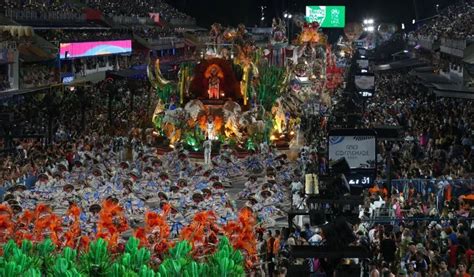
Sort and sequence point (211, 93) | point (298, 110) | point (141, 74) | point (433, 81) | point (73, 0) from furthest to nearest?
point (73, 0) → point (141, 74) → point (433, 81) → point (298, 110) → point (211, 93)

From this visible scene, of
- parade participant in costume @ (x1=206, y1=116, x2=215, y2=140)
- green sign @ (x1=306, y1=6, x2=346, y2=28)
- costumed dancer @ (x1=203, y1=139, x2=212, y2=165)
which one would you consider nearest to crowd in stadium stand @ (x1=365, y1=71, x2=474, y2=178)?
costumed dancer @ (x1=203, y1=139, x2=212, y2=165)

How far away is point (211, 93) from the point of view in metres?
37.8

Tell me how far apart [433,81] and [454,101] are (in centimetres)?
531

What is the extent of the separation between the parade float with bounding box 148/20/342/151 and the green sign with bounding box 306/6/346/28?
181 ft

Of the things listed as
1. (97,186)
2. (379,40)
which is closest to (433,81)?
(97,186)

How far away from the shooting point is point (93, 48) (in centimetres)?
6378

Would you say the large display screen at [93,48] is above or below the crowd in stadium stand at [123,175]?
above

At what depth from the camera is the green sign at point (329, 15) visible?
9900 centimetres

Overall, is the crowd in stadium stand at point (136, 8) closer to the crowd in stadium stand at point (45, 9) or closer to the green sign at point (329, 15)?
the crowd in stadium stand at point (45, 9)

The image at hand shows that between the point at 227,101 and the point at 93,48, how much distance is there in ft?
94.6

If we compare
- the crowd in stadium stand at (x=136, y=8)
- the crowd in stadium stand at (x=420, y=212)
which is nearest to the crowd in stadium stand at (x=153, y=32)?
the crowd in stadium stand at (x=136, y=8)

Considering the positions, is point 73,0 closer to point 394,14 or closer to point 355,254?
point 394,14

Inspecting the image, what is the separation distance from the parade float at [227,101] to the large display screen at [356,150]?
14.7 m

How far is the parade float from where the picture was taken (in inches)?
1401
